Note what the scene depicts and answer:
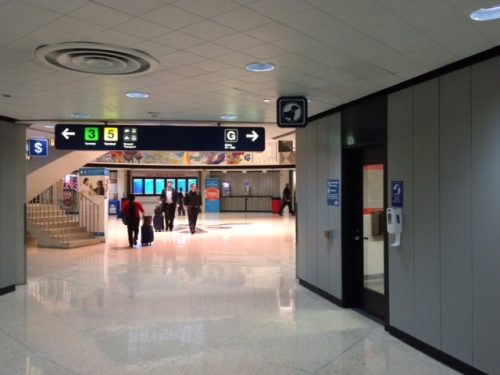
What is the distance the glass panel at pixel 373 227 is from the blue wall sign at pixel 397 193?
82cm

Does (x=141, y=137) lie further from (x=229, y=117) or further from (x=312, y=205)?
(x=312, y=205)

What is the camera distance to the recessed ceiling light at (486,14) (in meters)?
2.93

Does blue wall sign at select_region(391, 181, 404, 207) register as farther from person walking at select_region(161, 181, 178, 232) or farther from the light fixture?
person walking at select_region(161, 181, 178, 232)

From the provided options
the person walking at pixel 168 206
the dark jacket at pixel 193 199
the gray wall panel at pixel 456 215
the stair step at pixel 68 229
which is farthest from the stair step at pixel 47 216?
the gray wall panel at pixel 456 215

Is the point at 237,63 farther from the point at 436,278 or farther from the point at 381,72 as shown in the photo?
the point at 436,278

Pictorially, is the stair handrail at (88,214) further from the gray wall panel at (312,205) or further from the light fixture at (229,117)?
the gray wall panel at (312,205)

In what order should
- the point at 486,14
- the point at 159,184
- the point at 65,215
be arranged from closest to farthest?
the point at 486,14
the point at 65,215
the point at 159,184

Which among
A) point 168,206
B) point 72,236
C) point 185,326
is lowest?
point 185,326

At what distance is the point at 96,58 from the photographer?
4145 mm

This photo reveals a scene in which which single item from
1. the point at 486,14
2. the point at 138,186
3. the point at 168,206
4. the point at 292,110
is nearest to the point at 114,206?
the point at 138,186

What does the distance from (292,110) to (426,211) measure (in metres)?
2.19

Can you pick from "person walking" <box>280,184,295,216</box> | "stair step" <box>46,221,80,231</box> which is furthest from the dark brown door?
"person walking" <box>280,184,295,216</box>

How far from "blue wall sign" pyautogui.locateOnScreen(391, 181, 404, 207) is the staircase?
396 inches

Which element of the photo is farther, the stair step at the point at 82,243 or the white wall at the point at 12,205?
the stair step at the point at 82,243
